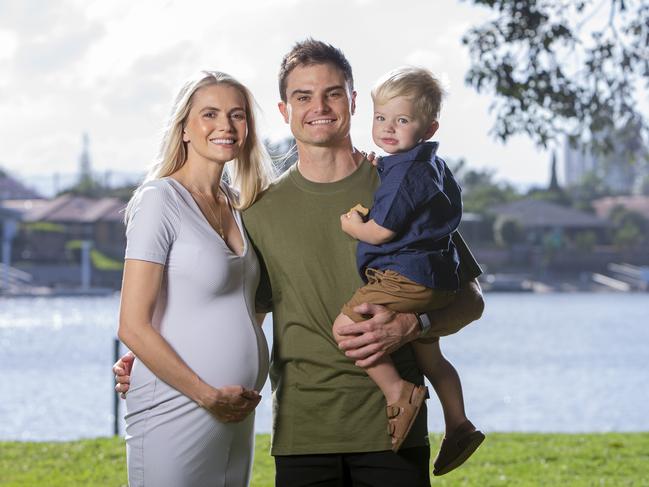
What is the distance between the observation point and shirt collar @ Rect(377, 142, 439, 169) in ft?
8.32

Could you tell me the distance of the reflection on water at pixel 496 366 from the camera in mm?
22156

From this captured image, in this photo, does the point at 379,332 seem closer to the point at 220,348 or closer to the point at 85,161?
the point at 220,348

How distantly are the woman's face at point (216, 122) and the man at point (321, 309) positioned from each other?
0.48ft

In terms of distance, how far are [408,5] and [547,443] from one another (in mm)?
108865

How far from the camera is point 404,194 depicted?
2479 mm

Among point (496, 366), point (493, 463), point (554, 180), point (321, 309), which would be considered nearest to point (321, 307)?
point (321, 309)

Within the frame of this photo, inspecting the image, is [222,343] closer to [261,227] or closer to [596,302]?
[261,227]

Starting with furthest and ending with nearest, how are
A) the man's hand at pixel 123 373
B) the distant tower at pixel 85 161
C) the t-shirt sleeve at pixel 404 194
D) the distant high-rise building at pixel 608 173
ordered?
1. the distant tower at pixel 85 161
2. the distant high-rise building at pixel 608 173
3. the man's hand at pixel 123 373
4. the t-shirt sleeve at pixel 404 194

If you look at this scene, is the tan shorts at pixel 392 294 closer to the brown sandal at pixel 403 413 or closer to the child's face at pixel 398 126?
the brown sandal at pixel 403 413

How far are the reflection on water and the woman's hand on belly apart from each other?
34.3ft

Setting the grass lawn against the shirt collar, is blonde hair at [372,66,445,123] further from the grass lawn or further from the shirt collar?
the grass lawn

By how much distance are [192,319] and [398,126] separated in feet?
2.13

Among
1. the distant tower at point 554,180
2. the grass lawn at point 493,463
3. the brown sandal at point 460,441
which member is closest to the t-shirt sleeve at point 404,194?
the brown sandal at point 460,441

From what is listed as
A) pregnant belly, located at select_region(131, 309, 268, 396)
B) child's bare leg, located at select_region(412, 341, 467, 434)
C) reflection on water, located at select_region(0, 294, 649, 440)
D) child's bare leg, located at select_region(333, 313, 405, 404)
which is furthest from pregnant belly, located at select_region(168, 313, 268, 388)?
reflection on water, located at select_region(0, 294, 649, 440)
